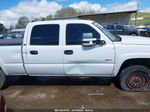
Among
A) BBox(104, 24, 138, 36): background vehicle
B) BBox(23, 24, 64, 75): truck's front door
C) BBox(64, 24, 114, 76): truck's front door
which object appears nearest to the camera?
BBox(64, 24, 114, 76): truck's front door

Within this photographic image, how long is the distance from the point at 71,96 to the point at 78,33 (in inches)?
63.9

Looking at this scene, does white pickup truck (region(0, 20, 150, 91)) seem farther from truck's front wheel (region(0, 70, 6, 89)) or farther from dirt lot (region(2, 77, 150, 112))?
dirt lot (region(2, 77, 150, 112))

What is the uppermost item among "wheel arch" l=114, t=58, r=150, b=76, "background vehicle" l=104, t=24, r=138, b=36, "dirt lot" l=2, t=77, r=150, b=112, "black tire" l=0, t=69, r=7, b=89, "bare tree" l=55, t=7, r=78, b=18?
"bare tree" l=55, t=7, r=78, b=18

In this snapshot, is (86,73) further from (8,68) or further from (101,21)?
(101,21)

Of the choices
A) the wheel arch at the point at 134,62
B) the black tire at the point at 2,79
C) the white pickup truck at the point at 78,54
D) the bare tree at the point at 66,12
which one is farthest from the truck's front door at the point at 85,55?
the bare tree at the point at 66,12

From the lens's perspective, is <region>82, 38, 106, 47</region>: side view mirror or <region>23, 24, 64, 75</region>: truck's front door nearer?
<region>82, 38, 106, 47</region>: side view mirror

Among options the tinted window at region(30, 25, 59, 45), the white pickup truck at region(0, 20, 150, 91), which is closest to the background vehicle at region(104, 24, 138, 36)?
the white pickup truck at region(0, 20, 150, 91)

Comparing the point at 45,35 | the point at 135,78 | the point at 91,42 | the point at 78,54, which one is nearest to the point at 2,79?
the point at 45,35

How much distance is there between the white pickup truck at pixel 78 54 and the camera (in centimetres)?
416

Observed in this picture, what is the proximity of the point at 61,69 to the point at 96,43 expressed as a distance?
1129 mm

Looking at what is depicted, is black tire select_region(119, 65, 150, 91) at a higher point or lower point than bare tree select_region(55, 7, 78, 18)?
lower

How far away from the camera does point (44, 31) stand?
4414mm

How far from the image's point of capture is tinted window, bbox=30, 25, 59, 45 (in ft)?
14.2

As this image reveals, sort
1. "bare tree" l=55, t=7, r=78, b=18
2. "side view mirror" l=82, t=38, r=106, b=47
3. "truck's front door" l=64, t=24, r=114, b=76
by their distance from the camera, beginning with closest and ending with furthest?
"side view mirror" l=82, t=38, r=106, b=47 < "truck's front door" l=64, t=24, r=114, b=76 < "bare tree" l=55, t=7, r=78, b=18
